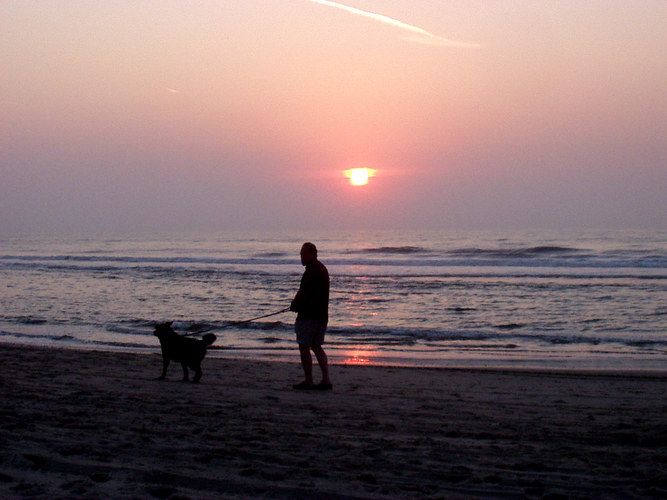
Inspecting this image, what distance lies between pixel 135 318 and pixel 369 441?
1184 centimetres

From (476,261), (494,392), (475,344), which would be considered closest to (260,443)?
(494,392)

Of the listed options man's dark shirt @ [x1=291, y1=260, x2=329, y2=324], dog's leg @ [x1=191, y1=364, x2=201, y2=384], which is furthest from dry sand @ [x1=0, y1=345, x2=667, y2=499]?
man's dark shirt @ [x1=291, y1=260, x2=329, y2=324]

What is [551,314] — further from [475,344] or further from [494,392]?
[494,392]

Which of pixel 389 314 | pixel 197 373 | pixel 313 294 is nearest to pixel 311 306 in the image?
pixel 313 294

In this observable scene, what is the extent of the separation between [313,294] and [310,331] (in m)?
0.41

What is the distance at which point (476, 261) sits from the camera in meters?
39.1

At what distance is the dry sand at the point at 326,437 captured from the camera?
3.66 meters

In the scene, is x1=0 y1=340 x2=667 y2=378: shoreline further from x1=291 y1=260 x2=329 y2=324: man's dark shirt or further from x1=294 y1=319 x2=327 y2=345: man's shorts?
x1=291 y1=260 x2=329 y2=324: man's dark shirt

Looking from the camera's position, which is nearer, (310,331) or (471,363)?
(310,331)

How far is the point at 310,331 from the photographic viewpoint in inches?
287

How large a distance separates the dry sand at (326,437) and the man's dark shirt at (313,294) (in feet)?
2.83

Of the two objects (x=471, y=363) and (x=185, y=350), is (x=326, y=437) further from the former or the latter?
(x=471, y=363)

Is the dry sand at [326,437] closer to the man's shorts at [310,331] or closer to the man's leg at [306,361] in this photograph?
the man's leg at [306,361]

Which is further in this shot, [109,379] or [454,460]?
[109,379]
